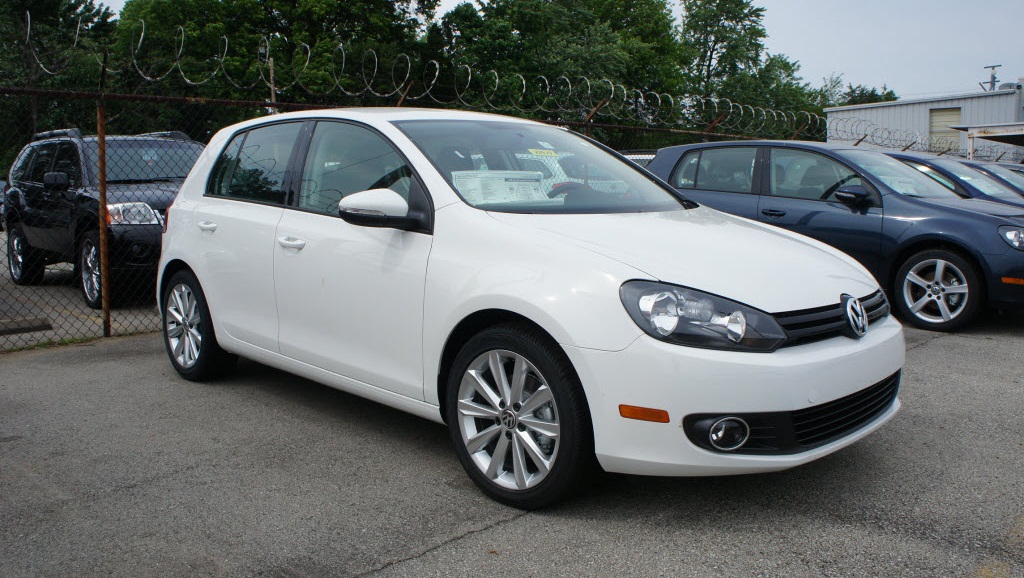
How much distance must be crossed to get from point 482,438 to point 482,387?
0.67 feet

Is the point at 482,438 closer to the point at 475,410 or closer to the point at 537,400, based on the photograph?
the point at 475,410

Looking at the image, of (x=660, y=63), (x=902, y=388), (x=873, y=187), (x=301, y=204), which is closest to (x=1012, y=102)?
(x=660, y=63)

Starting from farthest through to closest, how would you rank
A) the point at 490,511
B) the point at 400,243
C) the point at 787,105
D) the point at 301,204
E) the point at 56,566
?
the point at 787,105 < the point at 301,204 < the point at 400,243 < the point at 490,511 < the point at 56,566

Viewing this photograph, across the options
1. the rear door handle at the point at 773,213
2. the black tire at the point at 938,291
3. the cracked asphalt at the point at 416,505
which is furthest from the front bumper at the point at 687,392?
the rear door handle at the point at 773,213

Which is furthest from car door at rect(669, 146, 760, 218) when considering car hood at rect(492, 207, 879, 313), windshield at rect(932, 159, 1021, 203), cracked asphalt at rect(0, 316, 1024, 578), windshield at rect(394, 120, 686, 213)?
car hood at rect(492, 207, 879, 313)

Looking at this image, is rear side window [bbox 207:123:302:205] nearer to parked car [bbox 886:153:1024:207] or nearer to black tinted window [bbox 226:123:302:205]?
black tinted window [bbox 226:123:302:205]

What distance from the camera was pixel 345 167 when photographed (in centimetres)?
437

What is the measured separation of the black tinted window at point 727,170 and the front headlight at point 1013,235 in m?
2.03

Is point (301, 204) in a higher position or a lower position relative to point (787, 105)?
lower

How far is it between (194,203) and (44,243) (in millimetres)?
4625

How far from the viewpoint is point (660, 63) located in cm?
5428

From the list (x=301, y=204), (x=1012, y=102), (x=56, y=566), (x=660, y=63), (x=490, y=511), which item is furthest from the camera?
(x=660, y=63)

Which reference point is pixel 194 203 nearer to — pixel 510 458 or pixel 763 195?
pixel 510 458

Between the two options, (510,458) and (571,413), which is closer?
(571,413)
